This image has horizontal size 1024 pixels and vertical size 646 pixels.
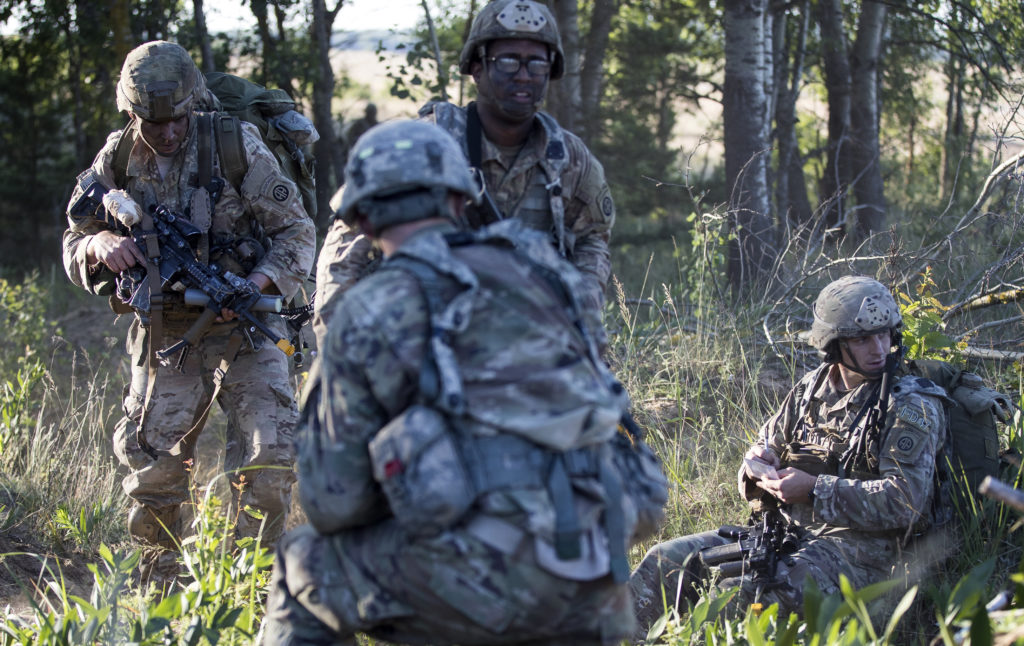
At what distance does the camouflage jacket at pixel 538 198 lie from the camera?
3.11m

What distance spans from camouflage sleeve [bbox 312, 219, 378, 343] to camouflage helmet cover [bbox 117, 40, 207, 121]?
1.43m

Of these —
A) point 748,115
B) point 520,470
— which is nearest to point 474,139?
point 520,470

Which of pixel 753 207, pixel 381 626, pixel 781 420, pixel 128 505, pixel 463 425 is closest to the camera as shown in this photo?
pixel 463 425

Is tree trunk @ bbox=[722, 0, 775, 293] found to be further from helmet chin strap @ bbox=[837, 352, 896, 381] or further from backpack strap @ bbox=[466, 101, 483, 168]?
backpack strap @ bbox=[466, 101, 483, 168]

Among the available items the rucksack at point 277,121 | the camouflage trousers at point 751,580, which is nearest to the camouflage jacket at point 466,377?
the camouflage trousers at point 751,580

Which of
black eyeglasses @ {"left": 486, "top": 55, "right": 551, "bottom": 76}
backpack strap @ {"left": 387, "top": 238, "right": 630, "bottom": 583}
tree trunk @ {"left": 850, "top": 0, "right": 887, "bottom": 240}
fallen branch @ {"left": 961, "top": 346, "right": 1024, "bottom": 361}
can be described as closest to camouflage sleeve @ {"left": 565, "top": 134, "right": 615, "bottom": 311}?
black eyeglasses @ {"left": 486, "top": 55, "right": 551, "bottom": 76}

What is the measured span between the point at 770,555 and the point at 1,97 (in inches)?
483

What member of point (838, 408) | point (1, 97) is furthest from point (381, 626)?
point (1, 97)

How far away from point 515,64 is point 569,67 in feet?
21.9

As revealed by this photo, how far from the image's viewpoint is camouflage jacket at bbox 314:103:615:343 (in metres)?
3.11

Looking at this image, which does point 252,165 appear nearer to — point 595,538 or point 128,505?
point 128,505

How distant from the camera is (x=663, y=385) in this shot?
Answer: 19.0 feet

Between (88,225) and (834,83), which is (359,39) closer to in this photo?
(834,83)

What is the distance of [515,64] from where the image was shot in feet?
10.2
